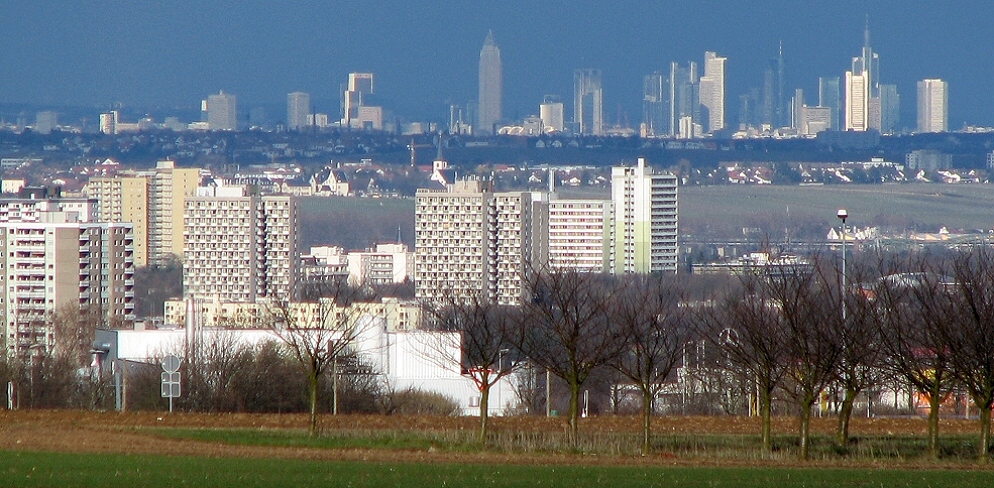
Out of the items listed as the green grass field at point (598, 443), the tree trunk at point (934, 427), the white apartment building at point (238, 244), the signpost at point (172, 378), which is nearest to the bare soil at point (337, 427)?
the green grass field at point (598, 443)

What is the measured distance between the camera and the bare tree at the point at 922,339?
1947 centimetres

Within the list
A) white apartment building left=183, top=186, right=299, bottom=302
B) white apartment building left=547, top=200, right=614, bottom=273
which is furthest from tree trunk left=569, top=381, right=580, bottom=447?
white apartment building left=547, top=200, right=614, bottom=273

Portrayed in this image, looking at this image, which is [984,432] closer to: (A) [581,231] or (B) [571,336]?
(B) [571,336]

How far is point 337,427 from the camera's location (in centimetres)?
2086

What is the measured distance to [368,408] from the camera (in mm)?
31875

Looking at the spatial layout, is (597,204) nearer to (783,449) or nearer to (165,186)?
(165,186)

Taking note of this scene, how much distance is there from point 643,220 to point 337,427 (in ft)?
321

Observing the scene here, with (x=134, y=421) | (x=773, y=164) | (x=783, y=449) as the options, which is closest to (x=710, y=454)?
(x=783, y=449)

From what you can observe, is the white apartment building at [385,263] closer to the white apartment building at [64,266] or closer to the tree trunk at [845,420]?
the white apartment building at [64,266]

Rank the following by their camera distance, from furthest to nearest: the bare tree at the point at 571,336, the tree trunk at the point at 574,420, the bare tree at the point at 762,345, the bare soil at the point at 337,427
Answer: the bare tree at the point at 571,336, the bare tree at the point at 762,345, the tree trunk at the point at 574,420, the bare soil at the point at 337,427

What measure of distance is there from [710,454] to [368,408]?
46.8ft

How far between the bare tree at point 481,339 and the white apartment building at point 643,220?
165 ft

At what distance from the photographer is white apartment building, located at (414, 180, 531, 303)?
96750mm

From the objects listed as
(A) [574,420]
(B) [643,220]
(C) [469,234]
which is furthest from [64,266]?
(A) [574,420]
